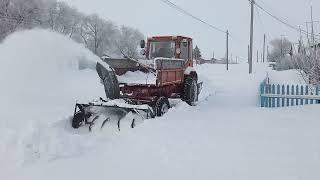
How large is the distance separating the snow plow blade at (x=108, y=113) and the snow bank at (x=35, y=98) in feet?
1.50

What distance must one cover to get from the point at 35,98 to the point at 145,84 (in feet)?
20.7

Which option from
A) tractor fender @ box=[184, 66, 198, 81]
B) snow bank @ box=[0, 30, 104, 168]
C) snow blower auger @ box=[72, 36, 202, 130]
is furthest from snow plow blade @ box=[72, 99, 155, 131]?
tractor fender @ box=[184, 66, 198, 81]

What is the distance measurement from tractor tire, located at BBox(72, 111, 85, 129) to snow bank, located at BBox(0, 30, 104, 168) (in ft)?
0.70

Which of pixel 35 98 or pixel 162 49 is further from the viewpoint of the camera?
pixel 35 98

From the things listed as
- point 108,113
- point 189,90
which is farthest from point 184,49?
point 108,113

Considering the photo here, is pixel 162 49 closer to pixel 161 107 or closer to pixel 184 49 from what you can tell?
pixel 184 49

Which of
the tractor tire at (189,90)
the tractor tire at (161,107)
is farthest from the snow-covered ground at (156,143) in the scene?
the tractor tire at (189,90)

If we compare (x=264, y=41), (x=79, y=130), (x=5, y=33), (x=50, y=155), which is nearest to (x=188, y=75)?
(x=79, y=130)

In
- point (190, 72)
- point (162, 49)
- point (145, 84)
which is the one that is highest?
point (162, 49)

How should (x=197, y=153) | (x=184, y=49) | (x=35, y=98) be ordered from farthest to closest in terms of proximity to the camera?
(x=35, y=98), (x=184, y=49), (x=197, y=153)

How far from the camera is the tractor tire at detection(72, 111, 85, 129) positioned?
34.2ft

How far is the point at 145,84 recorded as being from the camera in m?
11.6

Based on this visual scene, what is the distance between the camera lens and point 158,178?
5.95 meters

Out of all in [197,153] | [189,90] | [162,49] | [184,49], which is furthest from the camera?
[189,90]
